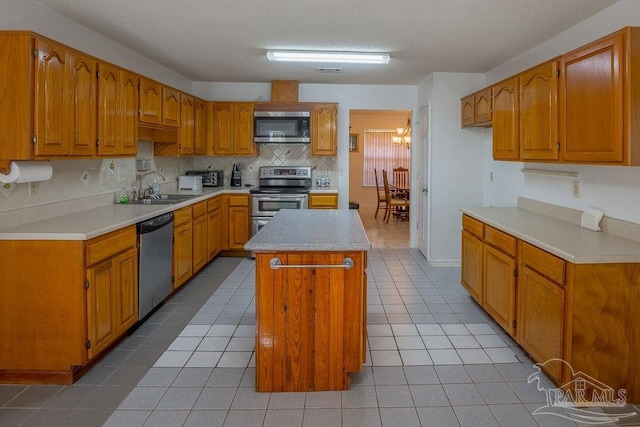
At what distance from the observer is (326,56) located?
14.2 ft

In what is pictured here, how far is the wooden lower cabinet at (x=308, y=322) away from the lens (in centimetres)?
238

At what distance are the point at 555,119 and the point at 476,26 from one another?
3.59 feet

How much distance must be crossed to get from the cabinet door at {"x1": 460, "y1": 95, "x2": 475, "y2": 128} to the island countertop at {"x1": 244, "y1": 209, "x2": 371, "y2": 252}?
2.19 m

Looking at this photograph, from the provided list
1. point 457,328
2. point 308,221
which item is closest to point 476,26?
point 308,221

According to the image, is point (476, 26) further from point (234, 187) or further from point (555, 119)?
point (234, 187)

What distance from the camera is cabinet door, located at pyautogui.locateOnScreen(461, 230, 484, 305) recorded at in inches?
141

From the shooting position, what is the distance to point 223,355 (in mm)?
2910

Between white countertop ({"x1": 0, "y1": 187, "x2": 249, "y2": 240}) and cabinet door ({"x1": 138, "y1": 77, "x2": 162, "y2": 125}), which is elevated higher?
cabinet door ({"x1": 138, "y1": 77, "x2": 162, "y2": 125})

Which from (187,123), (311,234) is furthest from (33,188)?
(187,123)

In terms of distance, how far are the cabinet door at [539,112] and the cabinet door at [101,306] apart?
3000 mm

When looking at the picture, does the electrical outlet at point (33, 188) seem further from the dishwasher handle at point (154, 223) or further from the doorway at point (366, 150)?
the doorway at point (366, 150)

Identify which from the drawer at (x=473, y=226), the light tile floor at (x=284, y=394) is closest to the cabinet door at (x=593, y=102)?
the drawer at (x=473, y=226)

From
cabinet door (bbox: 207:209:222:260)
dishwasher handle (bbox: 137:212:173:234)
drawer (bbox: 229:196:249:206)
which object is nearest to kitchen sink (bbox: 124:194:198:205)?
dishwasher handle (bbox: 137:212:173:234)

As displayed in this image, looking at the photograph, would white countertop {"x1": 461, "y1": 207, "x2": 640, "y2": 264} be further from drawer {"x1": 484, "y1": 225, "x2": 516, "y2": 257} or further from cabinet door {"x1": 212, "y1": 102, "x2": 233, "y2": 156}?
cabinet door {"x1": 212, "y1": 102, "x2": 233, "y2": 156}
